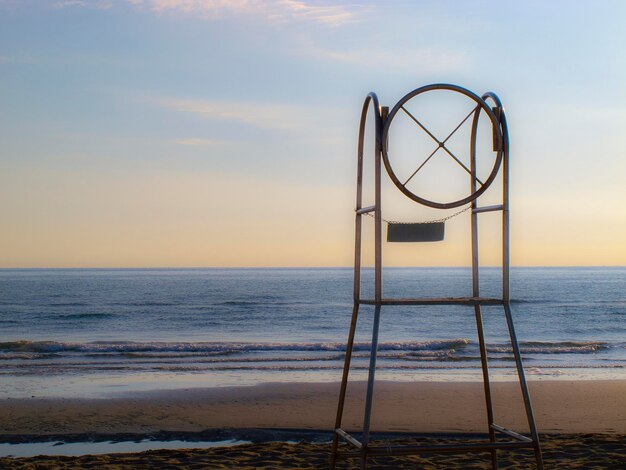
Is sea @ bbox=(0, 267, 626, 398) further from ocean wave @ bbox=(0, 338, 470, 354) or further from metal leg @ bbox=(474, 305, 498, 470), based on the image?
metal leg @ bbox=(474, 305, 498, 470)

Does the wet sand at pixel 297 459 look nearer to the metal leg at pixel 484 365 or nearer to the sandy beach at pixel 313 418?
the sandy beach at pixel 313 418

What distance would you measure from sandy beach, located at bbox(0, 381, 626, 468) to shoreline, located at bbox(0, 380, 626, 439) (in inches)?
0.5

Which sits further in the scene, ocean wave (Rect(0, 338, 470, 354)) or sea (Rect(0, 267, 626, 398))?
ocean wave (Rect(0, 338, 470, 354))

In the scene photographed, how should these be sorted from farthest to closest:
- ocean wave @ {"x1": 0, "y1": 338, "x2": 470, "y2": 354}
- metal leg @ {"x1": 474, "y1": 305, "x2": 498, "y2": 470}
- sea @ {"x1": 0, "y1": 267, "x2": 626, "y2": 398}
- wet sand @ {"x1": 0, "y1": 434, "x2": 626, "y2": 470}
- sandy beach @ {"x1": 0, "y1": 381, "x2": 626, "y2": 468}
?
ocean wave @ {"x1": 0, "y1": 338, "x2": 470, "y2": 354} < sea @ {"x1": 0, "y1": 267, "x2": 626, "y2": 398} < sandy beach @ {"x1": 0, "y1": 381, "x2": 626, "y2": 468} < wet sand @ {"x1": 0, "y1": 434, "x2": 626, "y2": 470} < metal leg @ {"x1": 474, "y1": 305, "x2": 498, "y2": 470}

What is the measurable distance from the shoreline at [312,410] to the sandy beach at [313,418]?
0.5 inches

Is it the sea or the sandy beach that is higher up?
the sandy beach

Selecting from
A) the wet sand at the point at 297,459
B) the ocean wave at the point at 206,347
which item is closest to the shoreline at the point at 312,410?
the wet sand at the point at 297,459

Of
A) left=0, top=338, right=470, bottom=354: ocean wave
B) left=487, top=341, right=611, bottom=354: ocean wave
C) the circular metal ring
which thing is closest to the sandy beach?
the circular metal ring

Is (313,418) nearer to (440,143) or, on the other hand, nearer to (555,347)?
(440,143)

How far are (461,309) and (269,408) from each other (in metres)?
25.3

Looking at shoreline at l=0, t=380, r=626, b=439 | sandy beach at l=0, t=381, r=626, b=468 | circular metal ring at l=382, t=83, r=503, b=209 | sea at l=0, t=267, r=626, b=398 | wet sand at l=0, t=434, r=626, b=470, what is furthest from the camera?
sea at l=0, t=267, r=626, b=398

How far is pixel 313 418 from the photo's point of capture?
9672 millimetres

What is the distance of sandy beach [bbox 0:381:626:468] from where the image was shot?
6.76 metres

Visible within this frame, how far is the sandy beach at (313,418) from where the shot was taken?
22.2 feet
